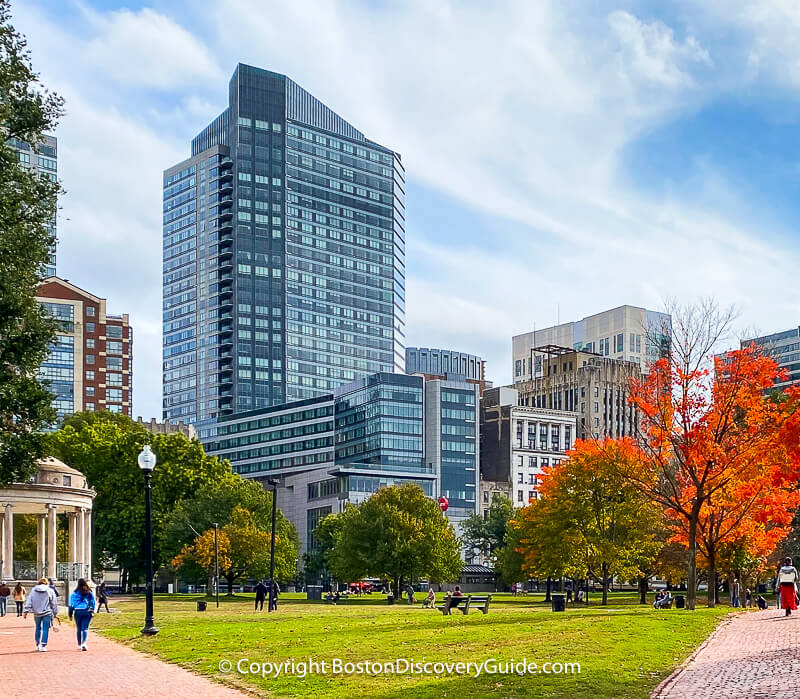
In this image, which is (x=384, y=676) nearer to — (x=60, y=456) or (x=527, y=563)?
(x=527, y=563)

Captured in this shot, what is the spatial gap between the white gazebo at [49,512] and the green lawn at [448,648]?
23.4 meters

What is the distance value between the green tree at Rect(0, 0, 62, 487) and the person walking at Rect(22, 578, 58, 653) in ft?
14.8

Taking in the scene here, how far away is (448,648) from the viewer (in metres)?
23.9

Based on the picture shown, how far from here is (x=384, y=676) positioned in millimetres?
19203

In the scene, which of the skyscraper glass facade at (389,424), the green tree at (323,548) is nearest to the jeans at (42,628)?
the green tree at (323,548)

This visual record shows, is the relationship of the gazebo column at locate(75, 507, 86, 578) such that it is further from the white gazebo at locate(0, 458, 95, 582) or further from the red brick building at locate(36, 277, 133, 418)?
the red brick building at locate(36, 277, 133, 418)

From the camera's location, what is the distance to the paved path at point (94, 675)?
18.1 m

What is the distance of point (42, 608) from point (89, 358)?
138553mm

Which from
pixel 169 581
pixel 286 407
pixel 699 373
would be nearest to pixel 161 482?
pixel 169 581

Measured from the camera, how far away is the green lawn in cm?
1770

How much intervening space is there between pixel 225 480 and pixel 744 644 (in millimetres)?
71026

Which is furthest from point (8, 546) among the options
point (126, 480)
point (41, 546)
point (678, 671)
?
point (678, 671)

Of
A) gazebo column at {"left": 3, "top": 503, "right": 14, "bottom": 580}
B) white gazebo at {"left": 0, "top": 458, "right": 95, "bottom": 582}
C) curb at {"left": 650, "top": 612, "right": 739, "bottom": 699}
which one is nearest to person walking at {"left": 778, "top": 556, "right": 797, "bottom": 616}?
curb at {"left": 650, "top": 612, "right": 739, "bottom": 699}

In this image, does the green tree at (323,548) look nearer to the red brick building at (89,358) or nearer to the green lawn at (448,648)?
the red brick building at (89,358)
